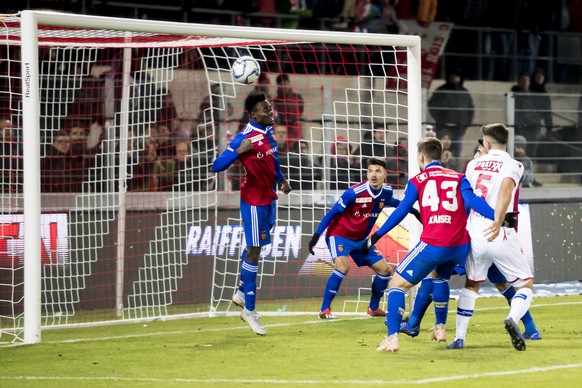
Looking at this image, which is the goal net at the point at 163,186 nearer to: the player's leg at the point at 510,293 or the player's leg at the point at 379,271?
the player's leg at the point at 379,271

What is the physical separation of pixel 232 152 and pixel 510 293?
2.85m

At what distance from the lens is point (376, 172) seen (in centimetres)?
1136

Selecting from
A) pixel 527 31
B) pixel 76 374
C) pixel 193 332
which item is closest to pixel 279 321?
pixel 193 332

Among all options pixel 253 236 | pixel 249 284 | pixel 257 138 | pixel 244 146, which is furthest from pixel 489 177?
pixel 249 284

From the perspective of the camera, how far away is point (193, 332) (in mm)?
10789

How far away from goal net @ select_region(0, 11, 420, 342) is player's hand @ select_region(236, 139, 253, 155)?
136 centimetres

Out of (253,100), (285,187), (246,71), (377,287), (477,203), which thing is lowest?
(377,287)

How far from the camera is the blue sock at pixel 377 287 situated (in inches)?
455

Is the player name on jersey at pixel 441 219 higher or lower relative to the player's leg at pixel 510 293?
higher

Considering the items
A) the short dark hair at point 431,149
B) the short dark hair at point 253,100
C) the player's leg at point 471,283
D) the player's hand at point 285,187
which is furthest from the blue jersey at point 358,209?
the player's leg at point 471,283

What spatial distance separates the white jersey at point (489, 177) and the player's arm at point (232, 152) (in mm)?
2234

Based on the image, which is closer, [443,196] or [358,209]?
[443,196]

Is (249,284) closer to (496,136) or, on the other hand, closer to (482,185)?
(482,185)

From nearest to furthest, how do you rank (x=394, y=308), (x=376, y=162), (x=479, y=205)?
(x=479, y=205)
(x=394, y=308)
(x=376, y=162)
